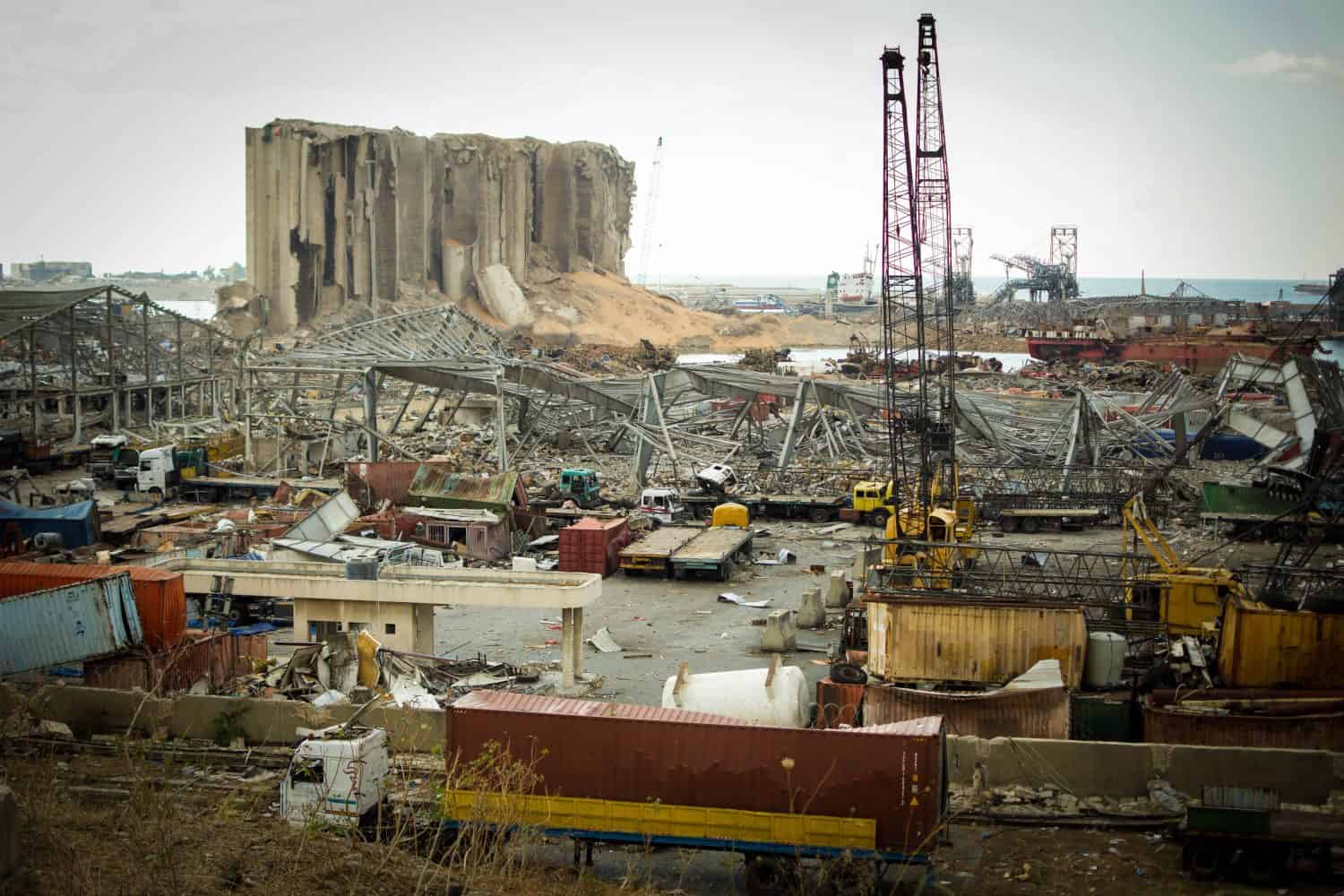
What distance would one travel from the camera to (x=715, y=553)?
89.0 feet

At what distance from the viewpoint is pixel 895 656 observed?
17.2 m

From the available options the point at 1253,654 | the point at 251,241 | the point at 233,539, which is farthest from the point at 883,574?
the point at 251,241

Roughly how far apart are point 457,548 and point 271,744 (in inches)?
528

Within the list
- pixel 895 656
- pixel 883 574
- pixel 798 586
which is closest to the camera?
pixel 895 656

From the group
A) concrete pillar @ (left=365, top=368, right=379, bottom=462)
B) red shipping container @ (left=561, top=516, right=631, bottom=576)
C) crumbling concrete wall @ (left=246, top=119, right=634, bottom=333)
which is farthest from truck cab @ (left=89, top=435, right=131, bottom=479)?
crumbling concrete wall @ (left=246, top=119, right=634, bottom=333)

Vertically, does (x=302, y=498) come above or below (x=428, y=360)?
below

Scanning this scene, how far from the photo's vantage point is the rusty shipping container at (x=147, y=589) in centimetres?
1823

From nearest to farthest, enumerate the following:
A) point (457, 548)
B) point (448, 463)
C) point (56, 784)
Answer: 1. point (56, 784)
2. point (457, 548)
3. point (448, 463)

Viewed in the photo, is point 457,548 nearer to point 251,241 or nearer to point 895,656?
point 895,656

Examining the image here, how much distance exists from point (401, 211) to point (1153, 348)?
5453 centimetres

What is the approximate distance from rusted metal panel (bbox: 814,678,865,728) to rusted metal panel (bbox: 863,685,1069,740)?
399 mm

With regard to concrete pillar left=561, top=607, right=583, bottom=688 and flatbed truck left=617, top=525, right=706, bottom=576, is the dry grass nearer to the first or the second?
concrete pillar left=561, top=607, right=583, bottom=688

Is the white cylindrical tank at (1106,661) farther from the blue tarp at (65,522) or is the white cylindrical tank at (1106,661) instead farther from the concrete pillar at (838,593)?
the blue tarp at (65,522)

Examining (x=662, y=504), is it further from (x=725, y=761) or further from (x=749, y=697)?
(x=725, y=761)
